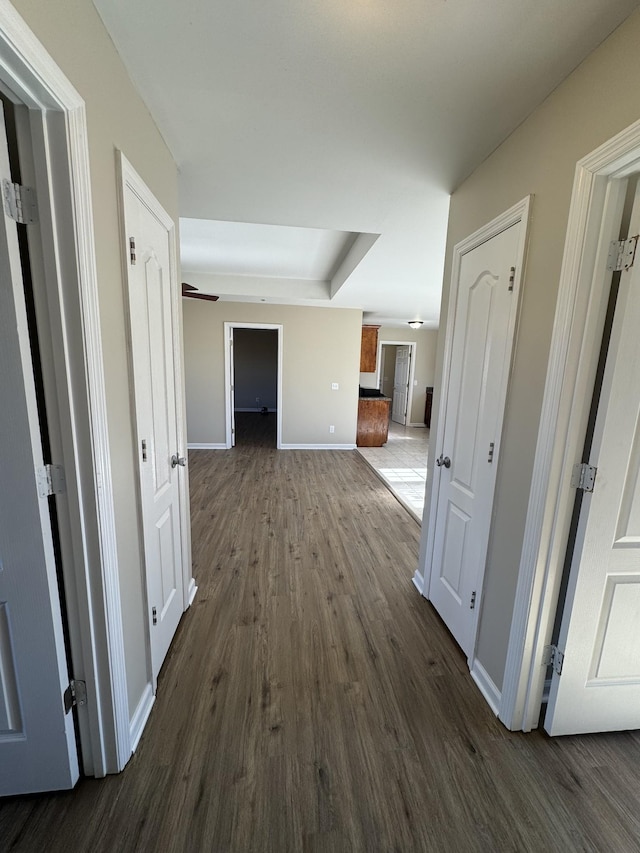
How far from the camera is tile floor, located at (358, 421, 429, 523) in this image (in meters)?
4.05

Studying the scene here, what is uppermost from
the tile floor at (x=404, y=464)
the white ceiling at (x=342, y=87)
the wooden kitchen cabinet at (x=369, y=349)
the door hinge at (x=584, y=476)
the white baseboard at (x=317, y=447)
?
the white ceiling at (x=342, y=87)

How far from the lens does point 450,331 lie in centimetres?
201

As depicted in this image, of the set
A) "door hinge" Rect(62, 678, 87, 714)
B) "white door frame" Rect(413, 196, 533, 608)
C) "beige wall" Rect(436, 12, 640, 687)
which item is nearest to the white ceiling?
"beige wall" Rect(436, 12, 640, 687)

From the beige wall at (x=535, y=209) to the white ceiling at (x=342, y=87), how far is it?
8 cm

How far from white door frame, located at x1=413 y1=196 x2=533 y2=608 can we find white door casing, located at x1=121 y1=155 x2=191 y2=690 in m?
1.47

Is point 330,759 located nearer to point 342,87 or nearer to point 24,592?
point 24,592

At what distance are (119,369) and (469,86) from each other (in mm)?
1585

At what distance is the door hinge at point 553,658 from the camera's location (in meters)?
1.37

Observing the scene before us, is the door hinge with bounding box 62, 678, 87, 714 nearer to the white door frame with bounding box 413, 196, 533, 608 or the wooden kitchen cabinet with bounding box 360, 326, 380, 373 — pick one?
the white door frame with bounding box 413, 196, 533, 608

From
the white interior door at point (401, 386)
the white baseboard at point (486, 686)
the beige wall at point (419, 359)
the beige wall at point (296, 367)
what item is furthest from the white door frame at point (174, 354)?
the white interior door at point (401, 386)

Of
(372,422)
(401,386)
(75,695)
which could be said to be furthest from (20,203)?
(401,386)

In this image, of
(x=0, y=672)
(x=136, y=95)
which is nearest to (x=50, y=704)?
(x=0, y=672)

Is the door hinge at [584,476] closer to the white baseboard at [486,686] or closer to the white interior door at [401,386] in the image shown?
the white baseboard at [486,686]

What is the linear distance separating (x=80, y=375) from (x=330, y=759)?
159 centimetres
